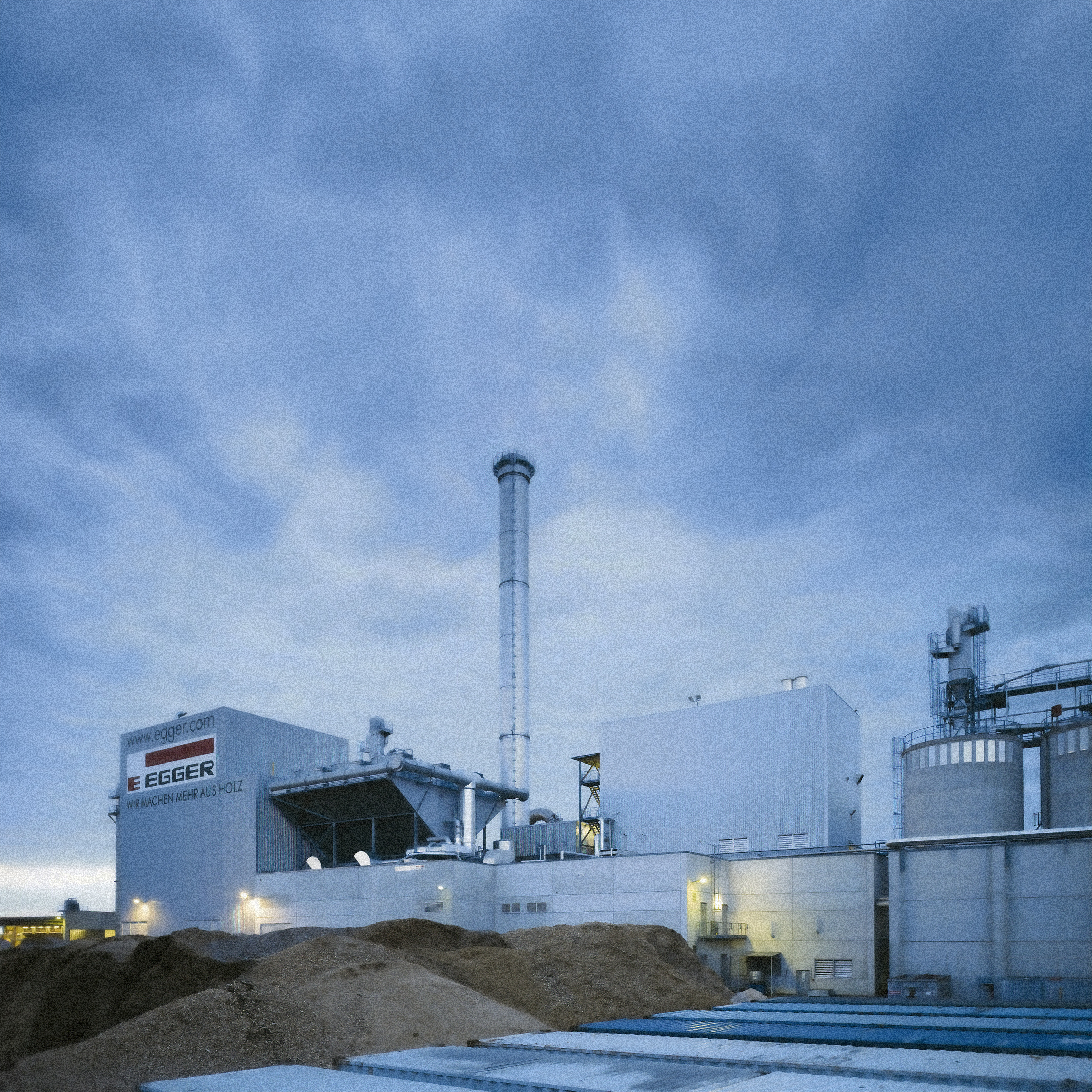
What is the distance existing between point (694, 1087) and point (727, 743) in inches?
1443

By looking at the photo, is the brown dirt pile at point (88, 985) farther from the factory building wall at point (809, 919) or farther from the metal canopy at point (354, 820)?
the factory building wall at point (809, 919)

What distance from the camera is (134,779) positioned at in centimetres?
6022

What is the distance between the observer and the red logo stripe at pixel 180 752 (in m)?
55.0

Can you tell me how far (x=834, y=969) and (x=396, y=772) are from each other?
904 inches

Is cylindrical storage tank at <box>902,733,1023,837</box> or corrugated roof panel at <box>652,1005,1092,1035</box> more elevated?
cylindrical storage tank at <box>902,733,1023,837</box>

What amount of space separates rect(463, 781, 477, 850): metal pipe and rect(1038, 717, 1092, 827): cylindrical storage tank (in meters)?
27.1

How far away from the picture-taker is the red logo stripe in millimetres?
55031

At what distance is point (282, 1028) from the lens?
2139 centimetres

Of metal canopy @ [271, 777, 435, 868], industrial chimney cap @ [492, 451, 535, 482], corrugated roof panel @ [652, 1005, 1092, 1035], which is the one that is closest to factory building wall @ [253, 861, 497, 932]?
metal canopy @ [271, 777, 435, 868]

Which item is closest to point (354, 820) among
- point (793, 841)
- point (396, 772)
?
point (396, 772)

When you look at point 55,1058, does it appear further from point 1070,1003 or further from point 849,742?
point 849,742

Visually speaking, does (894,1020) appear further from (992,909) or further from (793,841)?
(793,841)

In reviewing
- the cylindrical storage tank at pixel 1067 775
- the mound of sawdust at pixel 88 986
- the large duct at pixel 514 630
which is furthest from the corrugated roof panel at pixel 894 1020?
the large duct at pixel 514 630

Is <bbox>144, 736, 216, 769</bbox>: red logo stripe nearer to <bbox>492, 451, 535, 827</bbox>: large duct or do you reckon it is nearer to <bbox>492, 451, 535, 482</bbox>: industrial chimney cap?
<bbox>492, 451, 535, 827</bbox>: large duct
